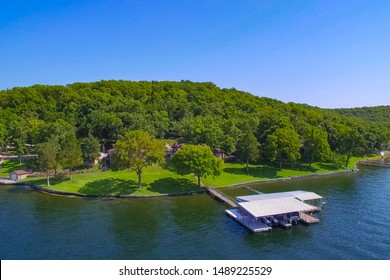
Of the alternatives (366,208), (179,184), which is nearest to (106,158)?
(179,184)

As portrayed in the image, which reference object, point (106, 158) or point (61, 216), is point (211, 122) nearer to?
point (106, 158)

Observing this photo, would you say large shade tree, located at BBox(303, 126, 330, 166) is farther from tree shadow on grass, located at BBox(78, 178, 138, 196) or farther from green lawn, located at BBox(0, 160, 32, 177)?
green lawn, located at BBox(0, 160, 32, 177)

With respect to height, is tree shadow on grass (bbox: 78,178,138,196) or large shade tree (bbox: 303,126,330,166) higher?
large shade tree (bbox: 303,126,330,166)

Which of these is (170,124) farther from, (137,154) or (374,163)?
(374,163)

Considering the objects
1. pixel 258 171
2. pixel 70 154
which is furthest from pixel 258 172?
pixel 70 154

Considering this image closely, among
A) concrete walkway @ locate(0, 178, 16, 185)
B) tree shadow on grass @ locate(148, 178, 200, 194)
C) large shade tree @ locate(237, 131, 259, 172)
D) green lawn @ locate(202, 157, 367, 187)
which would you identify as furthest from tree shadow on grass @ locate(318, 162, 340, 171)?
concrete walkway @ locate(0, 178, 16, 185)

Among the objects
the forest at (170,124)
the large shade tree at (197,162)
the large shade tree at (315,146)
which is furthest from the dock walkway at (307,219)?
the large shade tree at (315,146)

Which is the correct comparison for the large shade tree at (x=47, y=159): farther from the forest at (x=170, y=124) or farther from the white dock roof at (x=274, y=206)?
the white dock roof at (x=274, y=206)
